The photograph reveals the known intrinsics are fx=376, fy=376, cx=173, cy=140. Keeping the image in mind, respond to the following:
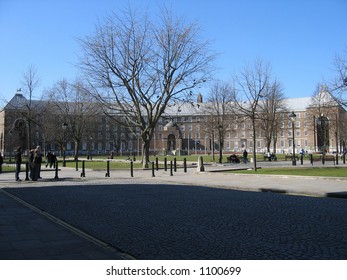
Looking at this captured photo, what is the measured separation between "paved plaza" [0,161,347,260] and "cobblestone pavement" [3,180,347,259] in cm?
2

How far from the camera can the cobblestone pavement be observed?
236 inches

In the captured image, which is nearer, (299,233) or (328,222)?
(299,233)

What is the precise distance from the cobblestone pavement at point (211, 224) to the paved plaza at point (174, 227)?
2 centimetres

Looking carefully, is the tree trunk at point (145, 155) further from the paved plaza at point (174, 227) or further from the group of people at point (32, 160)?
the paved plaza at point (174, 227)

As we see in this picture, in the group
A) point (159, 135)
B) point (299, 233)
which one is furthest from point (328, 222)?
point (159, 135)

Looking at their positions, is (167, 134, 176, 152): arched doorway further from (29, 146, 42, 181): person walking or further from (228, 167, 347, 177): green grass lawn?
(29, 146, 42, 181): person walking

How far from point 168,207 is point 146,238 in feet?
13.0

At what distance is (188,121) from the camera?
140 m

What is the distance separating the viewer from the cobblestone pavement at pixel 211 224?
6000 mm

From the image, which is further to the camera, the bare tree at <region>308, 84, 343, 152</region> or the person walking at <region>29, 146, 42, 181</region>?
the bare tree at <region>308, 84, 343, 152</region>

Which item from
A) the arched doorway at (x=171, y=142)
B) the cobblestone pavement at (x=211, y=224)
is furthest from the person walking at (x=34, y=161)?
the arched doorway at (x=171, y=142)

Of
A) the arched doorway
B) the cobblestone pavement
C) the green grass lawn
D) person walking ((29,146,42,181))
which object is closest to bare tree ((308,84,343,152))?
the green grass lawn

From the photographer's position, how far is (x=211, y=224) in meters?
8.24

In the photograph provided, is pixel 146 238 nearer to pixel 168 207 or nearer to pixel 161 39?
pixel 168 207
